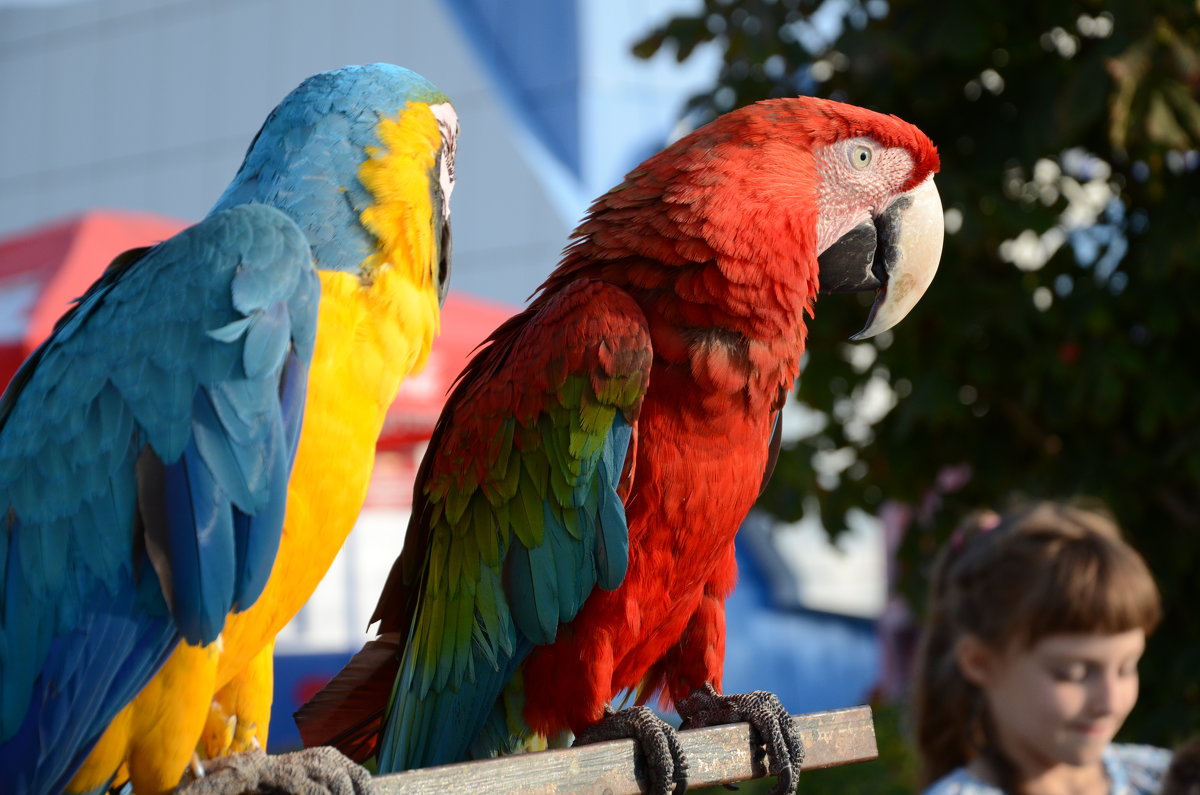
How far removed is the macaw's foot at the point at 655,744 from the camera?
1.44 metres

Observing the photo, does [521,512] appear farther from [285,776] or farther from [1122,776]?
[1122,776]

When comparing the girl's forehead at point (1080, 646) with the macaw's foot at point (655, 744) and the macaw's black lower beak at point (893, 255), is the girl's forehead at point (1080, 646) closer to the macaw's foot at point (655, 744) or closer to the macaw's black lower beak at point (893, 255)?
the macaw's black lower beak at point (893, 255)

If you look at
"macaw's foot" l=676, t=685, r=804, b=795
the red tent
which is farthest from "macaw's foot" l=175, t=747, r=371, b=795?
the red tent

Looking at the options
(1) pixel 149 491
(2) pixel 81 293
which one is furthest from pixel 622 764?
(2) pixel 81 293

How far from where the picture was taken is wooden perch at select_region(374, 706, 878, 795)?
4.13ft

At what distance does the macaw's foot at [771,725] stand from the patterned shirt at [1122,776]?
2.55 ft

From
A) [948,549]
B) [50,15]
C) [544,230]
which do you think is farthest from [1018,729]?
[50,15]

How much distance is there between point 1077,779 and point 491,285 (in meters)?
5.81

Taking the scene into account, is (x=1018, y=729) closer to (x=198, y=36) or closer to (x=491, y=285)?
(x=491, y=285)

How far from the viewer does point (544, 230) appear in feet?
24.5

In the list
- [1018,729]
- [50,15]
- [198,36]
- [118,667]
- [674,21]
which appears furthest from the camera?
[50,15]

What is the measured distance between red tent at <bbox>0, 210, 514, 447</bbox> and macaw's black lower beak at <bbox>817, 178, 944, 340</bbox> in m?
1.94

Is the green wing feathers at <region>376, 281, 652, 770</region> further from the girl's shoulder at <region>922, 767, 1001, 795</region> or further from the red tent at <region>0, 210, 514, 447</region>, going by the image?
the red tent at <region>0, 210, 514, 447</region>

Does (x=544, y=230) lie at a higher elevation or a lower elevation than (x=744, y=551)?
higher
